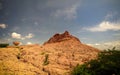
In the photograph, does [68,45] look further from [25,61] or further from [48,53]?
[25,61]

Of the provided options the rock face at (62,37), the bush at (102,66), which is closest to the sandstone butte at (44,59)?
the bush at (102,66)

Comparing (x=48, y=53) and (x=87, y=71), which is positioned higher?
(x=48, y=53)

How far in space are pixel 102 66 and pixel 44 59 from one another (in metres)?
5.16

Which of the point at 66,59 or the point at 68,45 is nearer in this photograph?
the point at 66,59

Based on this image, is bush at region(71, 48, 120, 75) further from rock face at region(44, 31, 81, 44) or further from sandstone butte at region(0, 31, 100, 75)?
rock face at region(44, 31, 81, 44)

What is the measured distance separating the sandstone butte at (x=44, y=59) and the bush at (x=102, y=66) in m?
0.97

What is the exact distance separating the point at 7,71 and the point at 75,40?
367 inches

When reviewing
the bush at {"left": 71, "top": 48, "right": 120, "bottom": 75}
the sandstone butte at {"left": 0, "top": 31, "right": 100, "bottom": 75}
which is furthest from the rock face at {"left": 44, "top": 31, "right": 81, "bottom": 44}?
the bush at {"left": 71, "top": 48, "right": 120, "bottom": 75}

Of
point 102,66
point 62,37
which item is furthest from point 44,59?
point 62,37

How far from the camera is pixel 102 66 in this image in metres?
16.1

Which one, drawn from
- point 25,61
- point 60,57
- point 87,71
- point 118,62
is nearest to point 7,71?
point 25,61

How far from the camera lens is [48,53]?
19.6 meters

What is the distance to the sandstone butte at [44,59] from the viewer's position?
1680 centimetres

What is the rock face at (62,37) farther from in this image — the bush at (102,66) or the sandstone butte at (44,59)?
the bush at (102,66)
